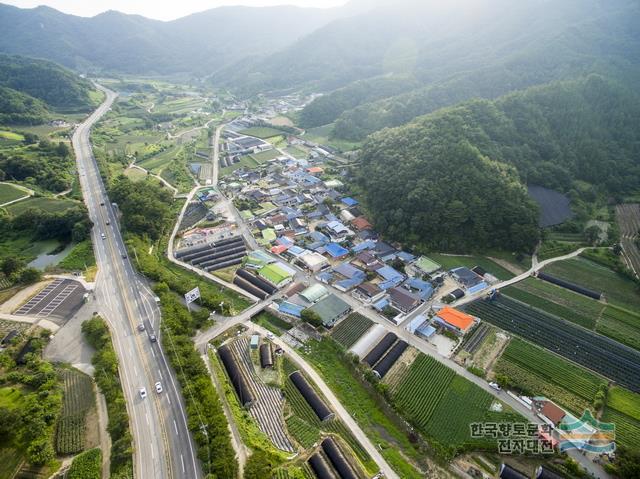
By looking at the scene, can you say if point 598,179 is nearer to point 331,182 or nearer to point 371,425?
point 331,182

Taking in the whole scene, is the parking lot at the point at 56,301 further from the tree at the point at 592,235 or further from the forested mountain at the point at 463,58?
the forested mountain at the point at 463,58

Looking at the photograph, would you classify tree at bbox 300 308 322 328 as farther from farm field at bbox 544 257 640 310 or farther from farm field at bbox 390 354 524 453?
farm field at bbox 544 257 640 310

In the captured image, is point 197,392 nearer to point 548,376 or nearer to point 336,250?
point 336,250

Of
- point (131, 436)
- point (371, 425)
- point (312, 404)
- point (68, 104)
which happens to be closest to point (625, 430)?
point (371, 425)

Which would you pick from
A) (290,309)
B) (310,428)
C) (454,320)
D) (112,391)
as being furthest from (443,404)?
(112,391)

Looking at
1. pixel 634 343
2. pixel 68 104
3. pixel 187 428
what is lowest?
pixel 634 343

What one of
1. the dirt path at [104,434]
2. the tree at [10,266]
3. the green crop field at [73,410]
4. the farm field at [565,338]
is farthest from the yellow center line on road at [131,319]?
the farm field at [565,338]
